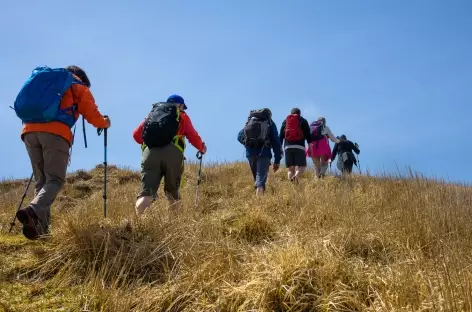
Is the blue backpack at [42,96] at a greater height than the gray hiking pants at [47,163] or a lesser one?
greater

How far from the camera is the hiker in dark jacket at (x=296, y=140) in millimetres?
9703

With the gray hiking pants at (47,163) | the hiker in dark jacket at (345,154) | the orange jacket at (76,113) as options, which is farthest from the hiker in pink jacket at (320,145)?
the gray hiking pants at (47,163)

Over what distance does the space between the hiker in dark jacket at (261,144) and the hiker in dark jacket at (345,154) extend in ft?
15.4

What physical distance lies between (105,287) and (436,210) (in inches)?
133

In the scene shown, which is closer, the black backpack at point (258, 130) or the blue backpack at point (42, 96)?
the blue backpack at point (42, 96)

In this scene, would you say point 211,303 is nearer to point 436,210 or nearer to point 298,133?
point 436,210

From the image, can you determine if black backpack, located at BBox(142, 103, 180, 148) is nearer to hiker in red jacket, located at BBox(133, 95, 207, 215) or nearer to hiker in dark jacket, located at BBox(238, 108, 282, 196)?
hiker in red jacket, located at BBox(133, 95, 207, 215)

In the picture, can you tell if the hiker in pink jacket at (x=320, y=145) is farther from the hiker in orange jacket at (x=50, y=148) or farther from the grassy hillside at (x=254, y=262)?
the hiker in orange jacket at (x=50, y=148)

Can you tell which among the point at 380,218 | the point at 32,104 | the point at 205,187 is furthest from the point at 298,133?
the point at 32,104

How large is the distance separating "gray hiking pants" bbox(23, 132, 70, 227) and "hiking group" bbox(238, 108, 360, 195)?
12.2 feet

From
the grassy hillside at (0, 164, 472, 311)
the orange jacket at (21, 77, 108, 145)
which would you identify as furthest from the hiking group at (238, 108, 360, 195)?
the orange jacket at (21, 77, 108, 145)

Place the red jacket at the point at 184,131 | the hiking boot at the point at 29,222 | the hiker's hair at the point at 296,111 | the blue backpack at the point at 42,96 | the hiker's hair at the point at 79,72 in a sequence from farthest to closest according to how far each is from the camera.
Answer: the hiker's hair at the point at 296,111, the red jacket at the point at 184,131, the hiker's hair at the point at 79,72, the blue backpack at the point at 42,96, the hiking boot at the point at 29,222

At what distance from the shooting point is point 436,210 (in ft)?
14.8

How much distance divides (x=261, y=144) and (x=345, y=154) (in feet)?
16.6
